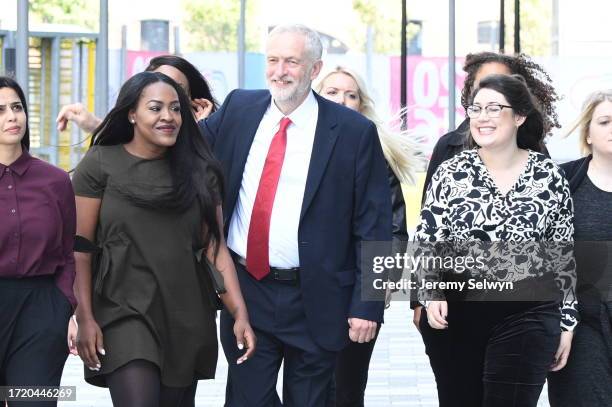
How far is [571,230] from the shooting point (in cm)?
525

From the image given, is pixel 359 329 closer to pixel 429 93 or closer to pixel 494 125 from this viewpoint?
pixel 494 125

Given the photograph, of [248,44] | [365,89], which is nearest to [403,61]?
[365,89]

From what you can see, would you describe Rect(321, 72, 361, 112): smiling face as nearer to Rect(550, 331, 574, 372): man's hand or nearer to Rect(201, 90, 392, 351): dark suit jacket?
Rect(201, 90, 392, 351): dark suit jacket

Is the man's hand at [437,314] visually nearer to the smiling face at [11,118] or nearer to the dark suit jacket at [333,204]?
the dark suit jacket at [333,204]

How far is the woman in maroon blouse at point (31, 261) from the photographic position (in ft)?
15.1

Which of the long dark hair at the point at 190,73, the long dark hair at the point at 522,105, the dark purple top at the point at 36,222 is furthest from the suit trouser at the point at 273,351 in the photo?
the long dark hair at the point at 190,73

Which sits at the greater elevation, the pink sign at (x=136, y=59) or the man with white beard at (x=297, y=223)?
the pink sign at (x=136, y=59)

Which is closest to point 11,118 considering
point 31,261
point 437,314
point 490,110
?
point 31,261

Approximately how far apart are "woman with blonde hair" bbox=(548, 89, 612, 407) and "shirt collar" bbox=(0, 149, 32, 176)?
216 centimetres

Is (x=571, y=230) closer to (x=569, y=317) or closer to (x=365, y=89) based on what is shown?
(x=569, y=317)

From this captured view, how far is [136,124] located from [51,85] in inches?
623

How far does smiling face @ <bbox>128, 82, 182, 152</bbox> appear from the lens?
4988 millimetres

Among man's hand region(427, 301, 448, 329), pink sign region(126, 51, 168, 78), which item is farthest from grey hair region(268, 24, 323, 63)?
pink sign region(126, 51, 168, 78)

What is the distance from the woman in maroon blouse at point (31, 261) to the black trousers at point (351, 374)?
193 centimetres
